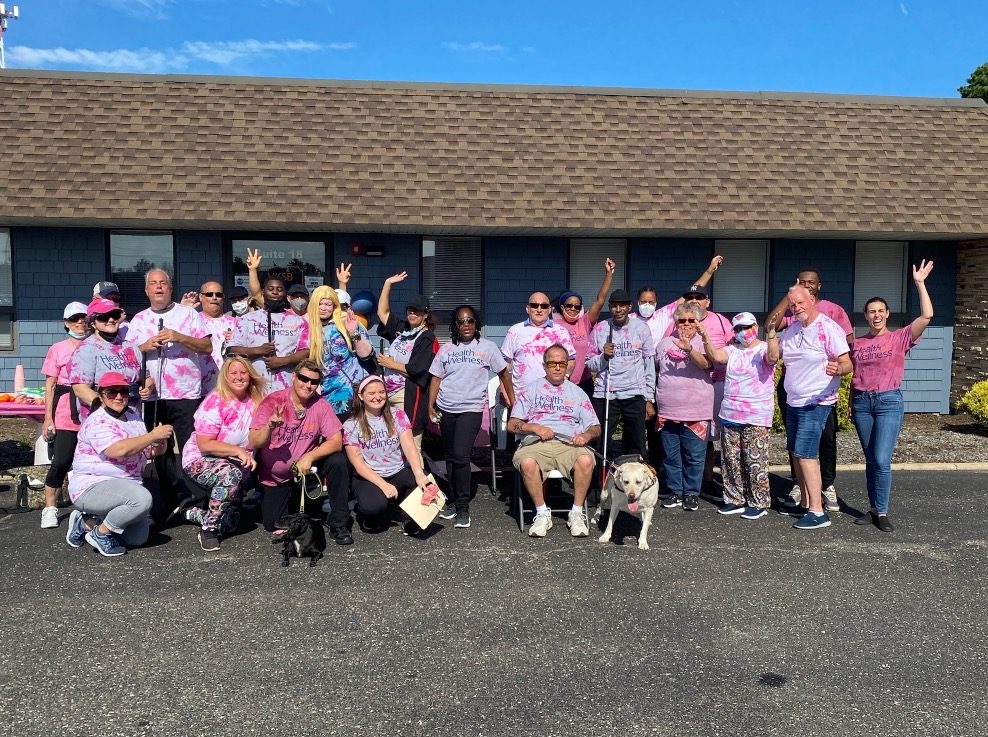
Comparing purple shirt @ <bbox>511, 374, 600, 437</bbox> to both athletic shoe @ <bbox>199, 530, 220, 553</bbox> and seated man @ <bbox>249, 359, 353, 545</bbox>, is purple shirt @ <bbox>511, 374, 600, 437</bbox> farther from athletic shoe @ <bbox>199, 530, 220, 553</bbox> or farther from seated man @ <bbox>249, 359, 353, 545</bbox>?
athletic shoe @ <bbox>199, 530, 220, 553</bbox>

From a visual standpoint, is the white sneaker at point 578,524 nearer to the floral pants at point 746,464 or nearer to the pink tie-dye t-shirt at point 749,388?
the floral pants at point 746,464

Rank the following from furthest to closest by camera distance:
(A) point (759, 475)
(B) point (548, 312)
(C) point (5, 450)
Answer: (C) point (5, 450)
(B) point (548, 312)
(A) point (759, 475)

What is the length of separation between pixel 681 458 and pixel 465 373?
2016 mm

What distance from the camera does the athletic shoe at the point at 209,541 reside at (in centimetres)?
Result: 584

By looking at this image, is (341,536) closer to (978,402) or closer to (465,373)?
(465,373)

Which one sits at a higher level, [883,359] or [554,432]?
[883,359]

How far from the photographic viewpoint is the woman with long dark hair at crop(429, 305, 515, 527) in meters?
6.61

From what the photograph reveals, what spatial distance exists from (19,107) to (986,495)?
39.3ft

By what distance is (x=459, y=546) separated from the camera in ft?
19.7

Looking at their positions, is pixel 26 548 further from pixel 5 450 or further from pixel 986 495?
pixel 986 495

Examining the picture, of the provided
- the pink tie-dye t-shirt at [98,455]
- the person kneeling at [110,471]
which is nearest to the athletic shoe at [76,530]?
the person kneeling at [110,471]

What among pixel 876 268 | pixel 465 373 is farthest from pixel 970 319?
pixel 465 373

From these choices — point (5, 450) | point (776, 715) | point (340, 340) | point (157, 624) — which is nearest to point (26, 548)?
point (157, 624)

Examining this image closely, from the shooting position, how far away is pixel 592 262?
1204 centimetres
